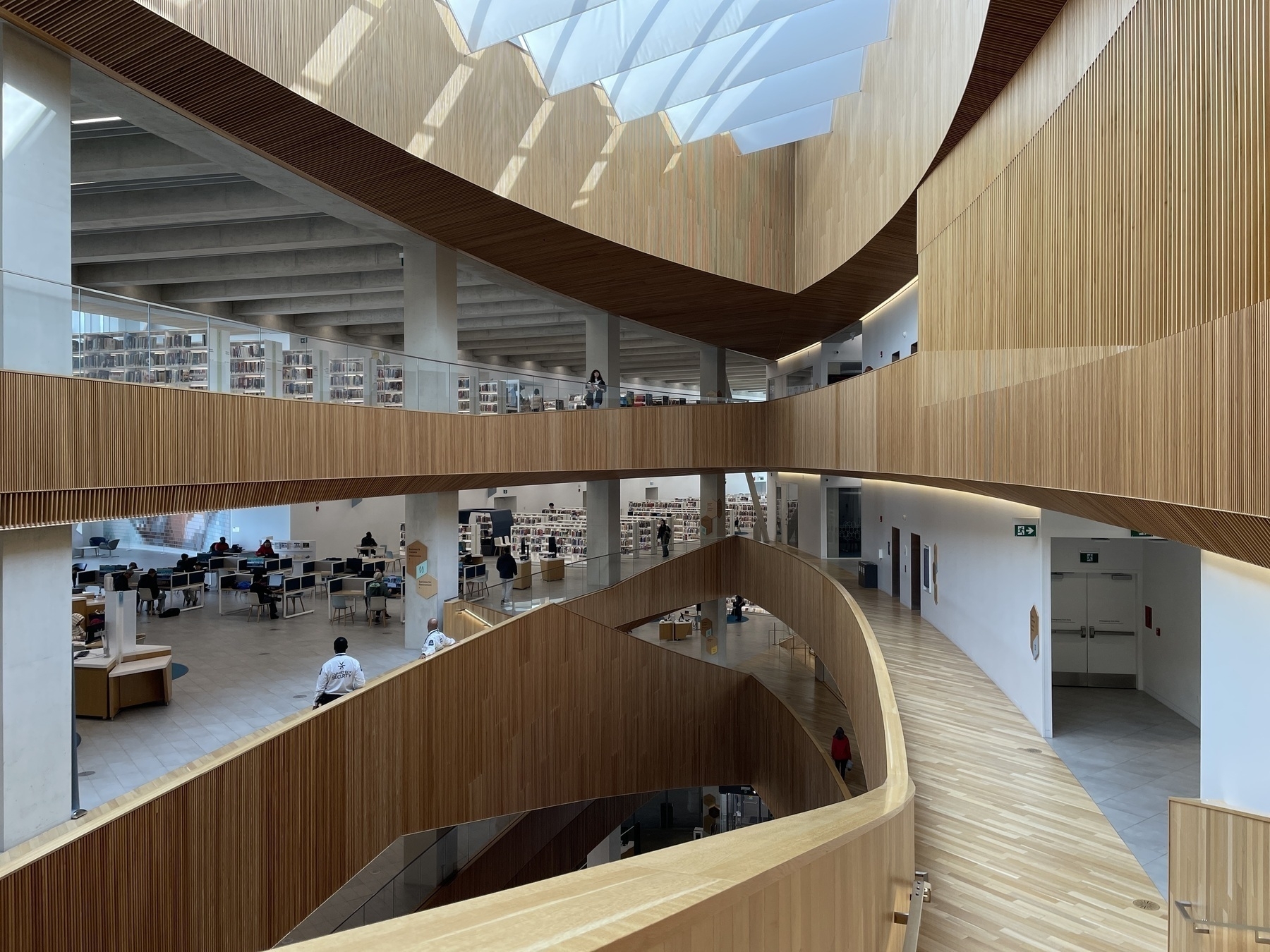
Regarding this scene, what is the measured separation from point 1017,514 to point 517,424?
23.4 ft

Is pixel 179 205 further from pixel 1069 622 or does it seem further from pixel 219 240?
pixel 1069 622

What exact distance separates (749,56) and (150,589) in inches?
534

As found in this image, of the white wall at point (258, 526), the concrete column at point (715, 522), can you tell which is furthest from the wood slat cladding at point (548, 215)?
the white wall at point (258, 526)

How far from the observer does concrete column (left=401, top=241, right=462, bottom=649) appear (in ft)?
40.3

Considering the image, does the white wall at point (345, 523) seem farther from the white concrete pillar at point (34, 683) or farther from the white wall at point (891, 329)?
the white concrete pillar at point (34, 683)

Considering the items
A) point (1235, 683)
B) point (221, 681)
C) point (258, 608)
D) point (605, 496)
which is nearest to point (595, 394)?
point (605, 496)

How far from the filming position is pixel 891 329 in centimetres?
1586

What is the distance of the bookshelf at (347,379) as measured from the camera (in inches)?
376

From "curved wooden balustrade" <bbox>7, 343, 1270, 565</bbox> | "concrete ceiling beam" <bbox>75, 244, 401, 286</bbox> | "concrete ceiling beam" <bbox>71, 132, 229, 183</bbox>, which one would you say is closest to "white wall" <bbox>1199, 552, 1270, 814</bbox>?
"curved wooden balustrade" <bbox>7, 343, 1270, 565</bbox>

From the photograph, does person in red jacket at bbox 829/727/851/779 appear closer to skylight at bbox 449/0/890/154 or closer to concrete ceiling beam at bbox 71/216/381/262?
skylight at bbox 449/0/890/154

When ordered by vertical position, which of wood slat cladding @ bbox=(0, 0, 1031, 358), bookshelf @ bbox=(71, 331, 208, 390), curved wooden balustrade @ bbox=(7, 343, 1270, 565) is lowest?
curved wooden balustrade @ bbox=(7, 343, 1270, 565)

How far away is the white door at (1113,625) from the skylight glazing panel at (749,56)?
7.31 meters

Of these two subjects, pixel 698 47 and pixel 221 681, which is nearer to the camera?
pixel 698 47

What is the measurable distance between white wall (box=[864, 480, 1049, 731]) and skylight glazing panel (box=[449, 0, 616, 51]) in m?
7.07
